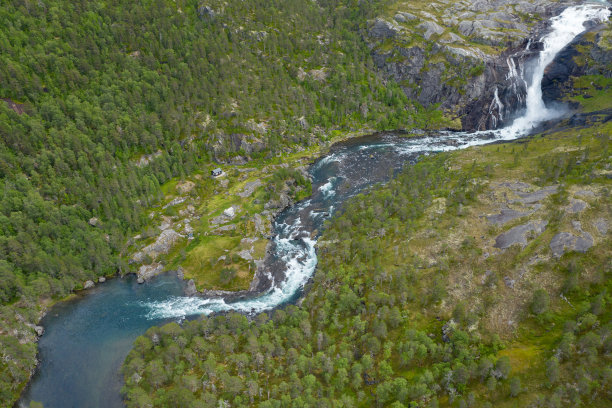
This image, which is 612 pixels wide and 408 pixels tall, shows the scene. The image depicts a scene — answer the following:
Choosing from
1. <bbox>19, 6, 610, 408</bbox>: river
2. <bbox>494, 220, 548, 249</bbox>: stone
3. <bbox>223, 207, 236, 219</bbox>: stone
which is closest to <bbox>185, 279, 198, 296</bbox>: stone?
<bbox>19, 6, 610, 408</bbox>: river

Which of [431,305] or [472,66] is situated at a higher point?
[472,66]

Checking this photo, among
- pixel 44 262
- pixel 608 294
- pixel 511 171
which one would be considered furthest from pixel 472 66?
pixel 44 262

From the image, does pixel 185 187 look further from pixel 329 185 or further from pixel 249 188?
pixel 329 185

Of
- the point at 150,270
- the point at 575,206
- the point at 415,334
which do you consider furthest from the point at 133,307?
the point at 575,206

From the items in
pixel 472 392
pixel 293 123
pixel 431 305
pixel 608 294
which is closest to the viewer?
pixel 472 392

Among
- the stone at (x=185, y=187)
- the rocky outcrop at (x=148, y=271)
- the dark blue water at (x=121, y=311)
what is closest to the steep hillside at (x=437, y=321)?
the dark blue water at (x=121, y=311)

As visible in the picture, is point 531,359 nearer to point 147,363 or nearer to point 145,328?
point 147,363

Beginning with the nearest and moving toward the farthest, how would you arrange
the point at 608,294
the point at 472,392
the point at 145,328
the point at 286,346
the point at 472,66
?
the point at 472,392
the point at 608,294
the point at 286,346
the point at 145,328
the point at 472,66

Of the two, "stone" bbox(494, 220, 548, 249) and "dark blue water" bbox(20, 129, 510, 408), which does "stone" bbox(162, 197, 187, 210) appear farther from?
"stone" bbox(494, 220, 548, 249)
